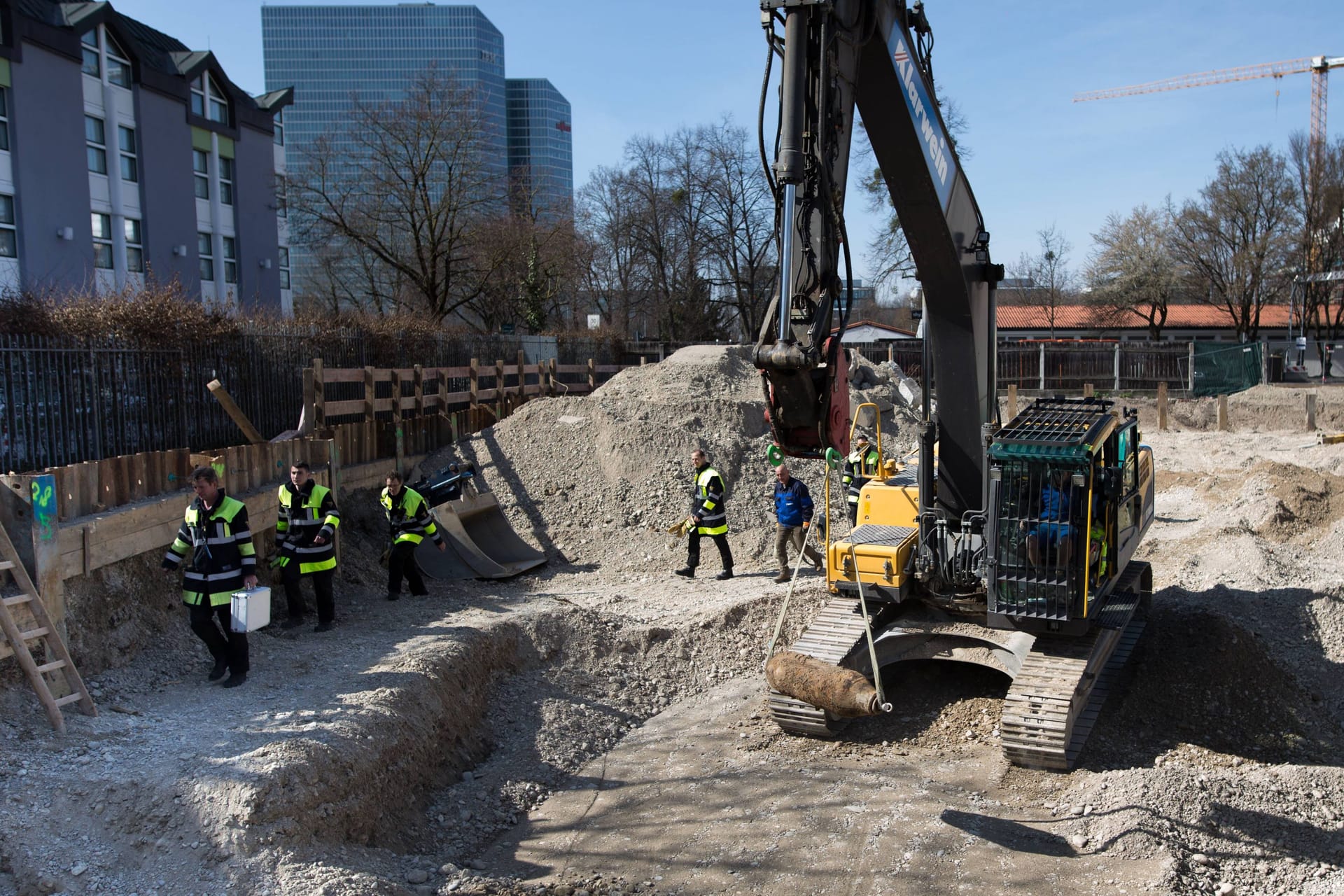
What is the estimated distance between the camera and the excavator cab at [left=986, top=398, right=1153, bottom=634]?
288 inches

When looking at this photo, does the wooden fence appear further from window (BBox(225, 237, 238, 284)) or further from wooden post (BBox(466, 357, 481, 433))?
window (BBox(225, 237, 238, 284))

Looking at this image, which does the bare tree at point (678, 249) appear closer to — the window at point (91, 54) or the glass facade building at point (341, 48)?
the window at point (91, 54)

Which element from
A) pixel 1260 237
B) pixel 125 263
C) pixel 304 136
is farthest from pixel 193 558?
pixel 304 136

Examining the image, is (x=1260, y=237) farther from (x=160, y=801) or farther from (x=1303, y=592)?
(x=160, y=801)

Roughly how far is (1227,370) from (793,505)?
26765 millimetres

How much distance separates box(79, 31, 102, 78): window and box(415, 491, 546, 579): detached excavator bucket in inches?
871

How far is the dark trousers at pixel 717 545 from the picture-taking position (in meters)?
12.8

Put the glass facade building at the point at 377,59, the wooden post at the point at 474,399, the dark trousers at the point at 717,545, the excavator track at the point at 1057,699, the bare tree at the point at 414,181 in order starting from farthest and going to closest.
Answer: the glass facade building at the point at 377,59, the bare tree at the point at 414,181, the wooden post at the point at 474,399, the dark trousers at the point at 717,545, the excavator track at the point at 1057,699

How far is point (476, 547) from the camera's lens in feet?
42.3

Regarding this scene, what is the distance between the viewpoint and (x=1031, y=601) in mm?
7492

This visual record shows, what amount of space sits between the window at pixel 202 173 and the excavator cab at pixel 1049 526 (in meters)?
32.2

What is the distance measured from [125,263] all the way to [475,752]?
26.6 m

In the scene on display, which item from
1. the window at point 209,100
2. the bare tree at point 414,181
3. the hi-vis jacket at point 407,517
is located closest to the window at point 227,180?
the window at point 209,100

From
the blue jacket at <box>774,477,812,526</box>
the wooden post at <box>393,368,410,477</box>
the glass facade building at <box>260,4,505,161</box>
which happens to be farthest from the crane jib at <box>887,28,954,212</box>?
the glass facade building at <box>260,4,505,161</box>
